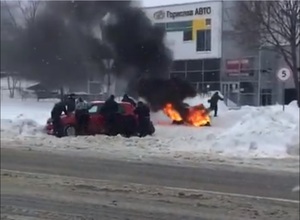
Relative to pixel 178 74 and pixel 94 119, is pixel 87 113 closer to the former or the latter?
pixel 94 119

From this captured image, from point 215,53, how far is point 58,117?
1.03 meters

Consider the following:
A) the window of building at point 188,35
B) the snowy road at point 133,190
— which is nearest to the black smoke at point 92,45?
the window of building at point 188,35

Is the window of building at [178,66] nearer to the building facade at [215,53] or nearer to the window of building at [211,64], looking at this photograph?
the building facade at [215,53]

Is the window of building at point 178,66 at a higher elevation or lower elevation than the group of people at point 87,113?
higher

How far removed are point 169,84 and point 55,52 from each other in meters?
0.62

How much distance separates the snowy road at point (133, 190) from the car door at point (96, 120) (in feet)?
1.61

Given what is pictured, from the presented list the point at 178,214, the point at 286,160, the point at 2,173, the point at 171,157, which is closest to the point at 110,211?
the point at 178,214

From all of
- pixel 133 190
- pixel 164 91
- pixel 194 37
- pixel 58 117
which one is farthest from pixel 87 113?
pixel 133 190

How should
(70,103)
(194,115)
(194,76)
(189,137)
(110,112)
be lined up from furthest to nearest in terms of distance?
(189,137) → (194,115) → (110,112) → (70,103) → (194,76)

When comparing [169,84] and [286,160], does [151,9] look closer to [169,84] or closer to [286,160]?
[169,84]

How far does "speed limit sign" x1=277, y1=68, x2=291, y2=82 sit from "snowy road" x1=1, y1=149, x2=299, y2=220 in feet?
3.24

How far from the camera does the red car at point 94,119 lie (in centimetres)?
330

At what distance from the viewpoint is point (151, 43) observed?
3.03 metres

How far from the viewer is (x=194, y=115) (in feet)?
13.1
